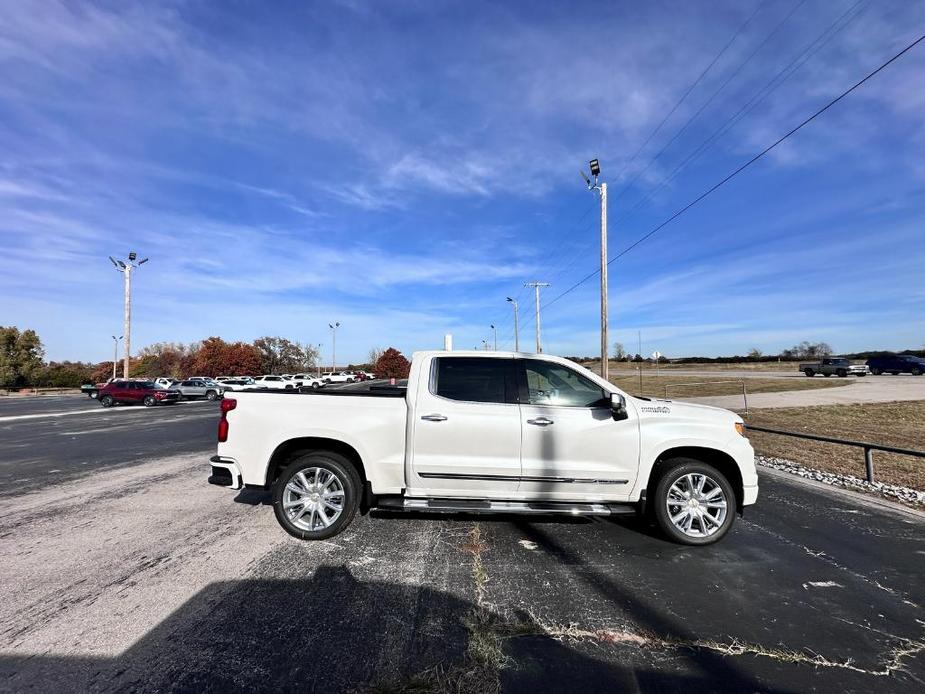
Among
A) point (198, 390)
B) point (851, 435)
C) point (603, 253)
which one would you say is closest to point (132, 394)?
point (198, 390)

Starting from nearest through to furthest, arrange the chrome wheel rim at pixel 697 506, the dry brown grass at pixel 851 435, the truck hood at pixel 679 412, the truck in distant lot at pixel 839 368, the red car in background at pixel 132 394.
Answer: the chrome wheel rim at pixel 697 506 → the truck hood at pixel 679 412 → the dry brown grass at pixel 851 435 → the red car in background at pixel 132 394 → the truck in distant lot at pixel 839 368

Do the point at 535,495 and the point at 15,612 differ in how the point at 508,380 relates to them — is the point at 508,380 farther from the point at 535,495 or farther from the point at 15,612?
the point at 15,612

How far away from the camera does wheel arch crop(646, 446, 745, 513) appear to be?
15.1 ft

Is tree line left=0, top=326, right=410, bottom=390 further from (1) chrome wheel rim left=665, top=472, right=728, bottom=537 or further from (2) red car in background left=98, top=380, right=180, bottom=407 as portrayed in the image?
(1) chrome wheel rim left=665, top=472, right=728, bottom=537

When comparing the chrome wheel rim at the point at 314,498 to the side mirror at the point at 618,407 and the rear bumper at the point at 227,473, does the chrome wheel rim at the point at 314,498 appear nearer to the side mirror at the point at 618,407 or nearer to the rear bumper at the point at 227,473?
the rear bumper at the point at 227,473

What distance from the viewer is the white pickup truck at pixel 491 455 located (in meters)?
4.47

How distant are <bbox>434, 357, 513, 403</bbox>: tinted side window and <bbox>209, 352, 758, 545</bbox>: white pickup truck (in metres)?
0.02

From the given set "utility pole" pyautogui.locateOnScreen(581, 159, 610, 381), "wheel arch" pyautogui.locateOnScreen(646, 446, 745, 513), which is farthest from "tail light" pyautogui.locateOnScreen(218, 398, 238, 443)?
"utility pole" pyautogui.locateOnScreen(581, 159, 610, 381)

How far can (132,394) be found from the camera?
88.2 feet

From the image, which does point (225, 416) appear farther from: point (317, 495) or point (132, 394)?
point (132, 394)

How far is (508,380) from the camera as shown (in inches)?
189

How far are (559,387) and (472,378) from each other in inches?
36.4

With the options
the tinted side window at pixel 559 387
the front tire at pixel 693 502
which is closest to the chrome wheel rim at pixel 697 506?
the front tire at pixel 693 502

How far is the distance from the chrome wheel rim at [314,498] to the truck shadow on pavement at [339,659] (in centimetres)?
128
